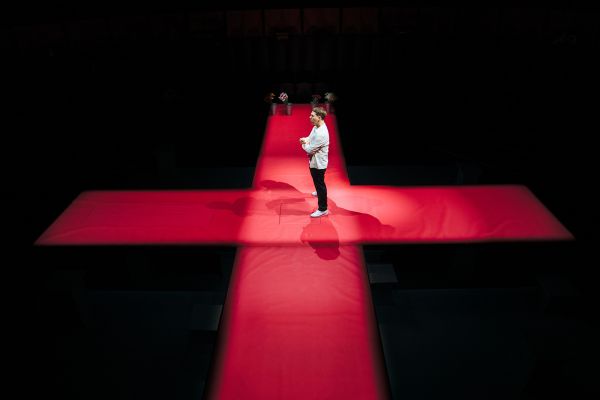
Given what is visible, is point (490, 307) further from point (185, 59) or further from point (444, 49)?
point (185, 59)

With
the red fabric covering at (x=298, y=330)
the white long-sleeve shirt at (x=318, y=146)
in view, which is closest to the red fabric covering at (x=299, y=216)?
the red fabric covering at (x=298, y=330)

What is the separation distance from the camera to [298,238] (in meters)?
4.14

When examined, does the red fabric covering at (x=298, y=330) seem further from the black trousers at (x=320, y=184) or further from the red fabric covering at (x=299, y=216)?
the black trousers at (x=320, y=184)

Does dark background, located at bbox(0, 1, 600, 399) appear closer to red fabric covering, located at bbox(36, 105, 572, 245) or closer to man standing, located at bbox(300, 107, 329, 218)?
red fabric covering, located at bbox(36, 105, 572, 245)

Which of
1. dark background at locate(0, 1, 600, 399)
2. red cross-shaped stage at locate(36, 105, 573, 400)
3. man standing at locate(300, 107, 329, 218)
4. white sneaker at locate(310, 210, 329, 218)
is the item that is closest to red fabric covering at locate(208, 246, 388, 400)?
red cross-shaped stage at locate(36, 105, 573, 400)

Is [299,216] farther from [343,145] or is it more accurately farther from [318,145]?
[343,145]

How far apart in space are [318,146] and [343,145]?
4008 mm

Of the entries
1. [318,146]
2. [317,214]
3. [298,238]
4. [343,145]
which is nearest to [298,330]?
[298,238]

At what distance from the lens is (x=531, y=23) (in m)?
9.01

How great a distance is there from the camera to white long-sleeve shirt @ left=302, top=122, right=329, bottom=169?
399 centimetres

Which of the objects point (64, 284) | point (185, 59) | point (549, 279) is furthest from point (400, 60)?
point (64, 284)

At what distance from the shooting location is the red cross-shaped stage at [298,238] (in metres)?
2.87

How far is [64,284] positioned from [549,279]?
5.28 meters

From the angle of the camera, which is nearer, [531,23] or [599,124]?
[599,124]
